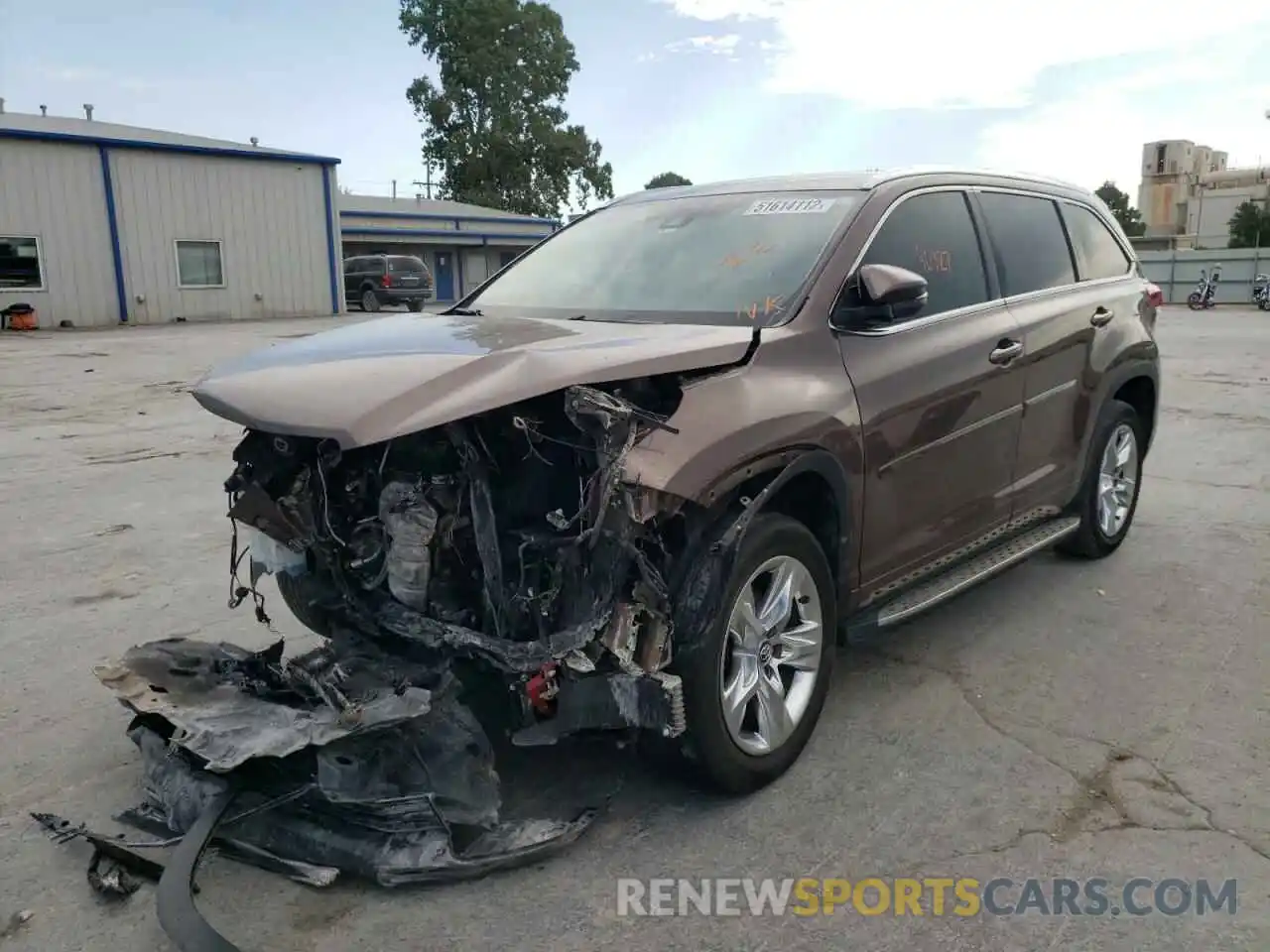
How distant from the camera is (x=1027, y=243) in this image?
4.75 metres

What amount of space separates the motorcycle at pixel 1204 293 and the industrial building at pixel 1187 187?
55777 mm

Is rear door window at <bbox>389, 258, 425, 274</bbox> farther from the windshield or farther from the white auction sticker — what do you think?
the white auction sticker

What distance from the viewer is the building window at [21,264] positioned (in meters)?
23.0

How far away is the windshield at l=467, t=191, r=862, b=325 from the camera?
12.2 feet

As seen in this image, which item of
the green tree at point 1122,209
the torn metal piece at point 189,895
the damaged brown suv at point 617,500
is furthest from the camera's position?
the green tree at point 1122,209

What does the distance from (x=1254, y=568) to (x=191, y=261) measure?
86.1 feet

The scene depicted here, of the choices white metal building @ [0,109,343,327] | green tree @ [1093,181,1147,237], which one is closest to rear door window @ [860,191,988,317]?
white metal building @ [0,109,343,327]

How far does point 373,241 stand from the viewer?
3847 centimetres

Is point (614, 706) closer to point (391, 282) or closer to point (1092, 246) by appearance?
point (1092, 246)

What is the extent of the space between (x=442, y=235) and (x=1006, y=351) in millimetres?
36938

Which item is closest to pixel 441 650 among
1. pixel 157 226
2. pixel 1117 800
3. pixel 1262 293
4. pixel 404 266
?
pixel 1117 800

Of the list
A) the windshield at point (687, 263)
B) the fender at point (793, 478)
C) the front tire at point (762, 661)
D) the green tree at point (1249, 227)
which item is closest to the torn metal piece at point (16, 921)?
the front tire at point (762, 661)

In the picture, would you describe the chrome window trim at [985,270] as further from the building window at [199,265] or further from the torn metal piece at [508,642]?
the building window at [199,265]

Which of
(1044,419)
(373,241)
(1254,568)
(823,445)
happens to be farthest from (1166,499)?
(373,241)
